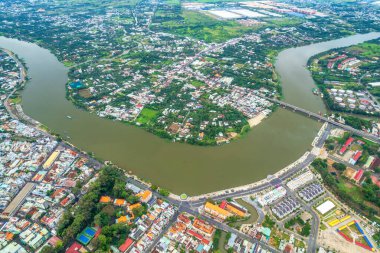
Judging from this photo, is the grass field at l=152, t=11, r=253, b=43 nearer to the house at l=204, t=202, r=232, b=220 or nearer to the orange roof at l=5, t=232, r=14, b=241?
the house at l=204, t=202, r=232, b=220

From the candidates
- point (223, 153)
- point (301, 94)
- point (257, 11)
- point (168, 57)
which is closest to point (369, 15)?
point (257, 11)

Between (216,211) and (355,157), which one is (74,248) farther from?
(355,157)

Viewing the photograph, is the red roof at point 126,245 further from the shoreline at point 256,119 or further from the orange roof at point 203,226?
the shoreline at point 256,119

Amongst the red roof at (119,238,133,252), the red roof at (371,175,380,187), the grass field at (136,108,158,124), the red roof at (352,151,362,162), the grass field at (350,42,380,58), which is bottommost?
the grass field at (136,108,158,124)

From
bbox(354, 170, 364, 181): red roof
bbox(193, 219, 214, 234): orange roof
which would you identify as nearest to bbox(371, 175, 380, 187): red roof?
bbox(354, 170, 364, 181): red roof

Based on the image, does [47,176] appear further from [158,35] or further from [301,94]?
[158,35]
